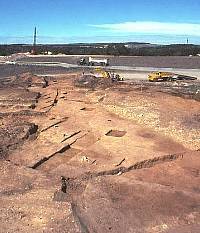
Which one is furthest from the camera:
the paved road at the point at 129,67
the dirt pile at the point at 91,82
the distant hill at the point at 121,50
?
the distant hill at the point at 121,50

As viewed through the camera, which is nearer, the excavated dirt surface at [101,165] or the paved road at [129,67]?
the excavated dirt surface at [101,165]

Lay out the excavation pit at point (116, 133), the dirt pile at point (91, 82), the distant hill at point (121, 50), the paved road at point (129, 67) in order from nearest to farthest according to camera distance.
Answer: the excavation pit at point (116, 133) → the dirt pile at point (91, 82) → the paved road at point (129, 67) → the distant hill at point (121, 50)

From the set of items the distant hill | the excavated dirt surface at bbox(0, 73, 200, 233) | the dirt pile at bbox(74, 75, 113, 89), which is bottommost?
the excavated dirt surface at bbox(0, 73, 200, 233)

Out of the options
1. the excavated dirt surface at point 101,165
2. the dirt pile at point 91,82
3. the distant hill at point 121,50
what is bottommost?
the excavated dirt surface at point 101,165

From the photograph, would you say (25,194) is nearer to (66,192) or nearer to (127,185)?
(66,192)

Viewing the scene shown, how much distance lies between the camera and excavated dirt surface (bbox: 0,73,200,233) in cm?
1023

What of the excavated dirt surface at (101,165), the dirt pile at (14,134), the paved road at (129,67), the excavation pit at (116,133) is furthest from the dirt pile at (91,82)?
the excavation pit at (116,133)

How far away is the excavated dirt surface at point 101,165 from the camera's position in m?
10.2

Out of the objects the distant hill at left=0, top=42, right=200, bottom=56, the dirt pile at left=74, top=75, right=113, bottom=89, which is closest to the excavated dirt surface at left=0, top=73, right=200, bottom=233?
the dirt pile at left=74, top=75, right=113, bottom=89

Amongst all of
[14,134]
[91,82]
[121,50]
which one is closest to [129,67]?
[91,82]

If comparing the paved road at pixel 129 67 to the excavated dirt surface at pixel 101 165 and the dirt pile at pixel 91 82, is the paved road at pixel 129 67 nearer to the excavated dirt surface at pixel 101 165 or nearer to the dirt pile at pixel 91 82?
the dirt pile at pixel 91 82

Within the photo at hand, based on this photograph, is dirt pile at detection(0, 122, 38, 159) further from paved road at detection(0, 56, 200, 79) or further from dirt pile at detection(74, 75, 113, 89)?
paved road at detection(0, 56, 200, 79)

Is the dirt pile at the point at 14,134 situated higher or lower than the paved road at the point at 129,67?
lower

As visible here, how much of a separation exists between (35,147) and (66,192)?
4.68 m
